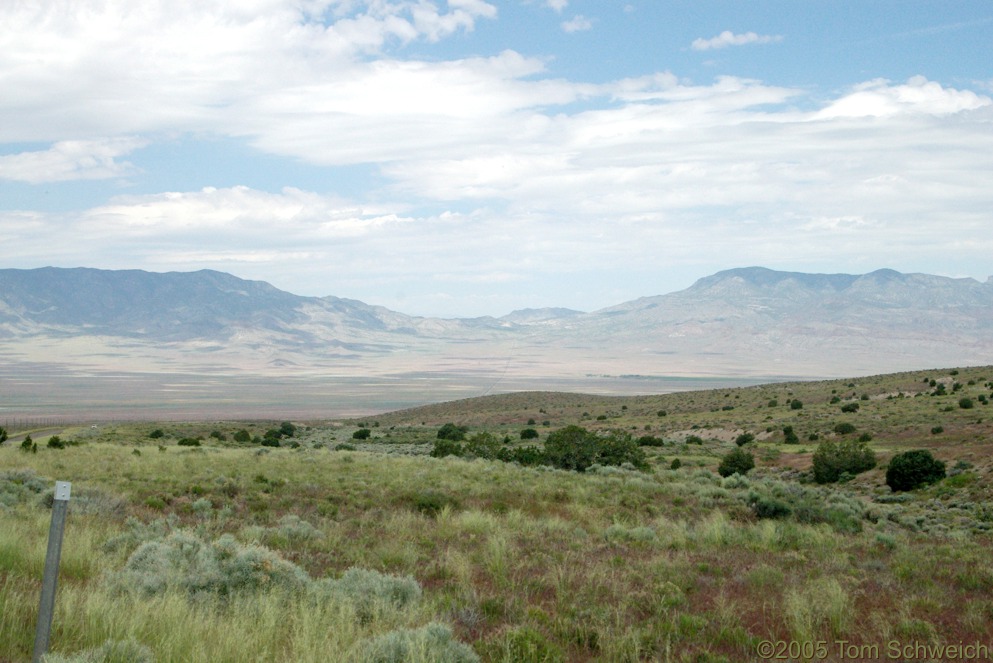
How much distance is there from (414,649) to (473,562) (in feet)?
15.8

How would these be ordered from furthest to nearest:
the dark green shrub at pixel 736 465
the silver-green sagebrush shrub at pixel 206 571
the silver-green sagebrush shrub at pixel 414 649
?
the dark green shrub at pixel 736 465 → the silver-green sagebrush shrub at pixel 206 571 → the silver-green sagebrush shrub at pixel 414 649

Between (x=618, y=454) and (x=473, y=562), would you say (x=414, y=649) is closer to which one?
(x=473, y=562)

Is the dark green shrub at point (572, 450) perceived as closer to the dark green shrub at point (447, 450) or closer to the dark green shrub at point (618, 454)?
the dark green shrub at point (618, 454)

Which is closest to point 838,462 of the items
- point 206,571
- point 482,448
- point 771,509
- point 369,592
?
point 771,509

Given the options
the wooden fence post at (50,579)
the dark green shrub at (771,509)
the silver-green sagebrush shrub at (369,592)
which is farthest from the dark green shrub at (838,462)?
the wooden fence post at (50,579)

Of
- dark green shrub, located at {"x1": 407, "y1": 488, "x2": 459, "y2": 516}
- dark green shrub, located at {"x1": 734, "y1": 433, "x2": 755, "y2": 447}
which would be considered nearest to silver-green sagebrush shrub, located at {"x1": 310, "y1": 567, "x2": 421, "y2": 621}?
dark green shrub, located at {"x1": 407, "y1": 488, "x2": 459, "y2": 516}

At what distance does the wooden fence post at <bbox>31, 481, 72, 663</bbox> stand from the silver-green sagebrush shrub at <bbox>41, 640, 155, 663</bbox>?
171 mm

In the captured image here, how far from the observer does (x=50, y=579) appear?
5.81 meters

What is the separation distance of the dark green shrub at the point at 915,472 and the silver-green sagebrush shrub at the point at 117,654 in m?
26.1

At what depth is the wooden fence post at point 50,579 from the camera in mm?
5707

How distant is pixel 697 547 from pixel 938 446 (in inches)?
1082

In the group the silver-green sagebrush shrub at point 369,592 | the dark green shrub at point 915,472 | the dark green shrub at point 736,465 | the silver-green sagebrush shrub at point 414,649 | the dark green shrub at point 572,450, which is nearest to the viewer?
the silver-green sagebrush shrub at point 414,649

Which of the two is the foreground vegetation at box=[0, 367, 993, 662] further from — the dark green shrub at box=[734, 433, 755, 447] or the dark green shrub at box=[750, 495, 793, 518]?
the dark green shrub at box=[734, 433, 755, 447]

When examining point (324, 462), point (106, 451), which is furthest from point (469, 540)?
point (106, 451)
